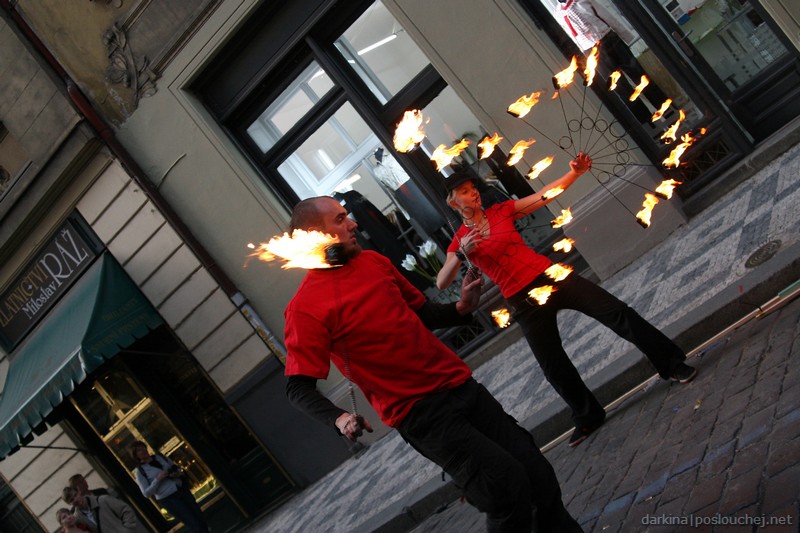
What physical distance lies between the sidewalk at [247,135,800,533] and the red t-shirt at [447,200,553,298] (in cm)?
110

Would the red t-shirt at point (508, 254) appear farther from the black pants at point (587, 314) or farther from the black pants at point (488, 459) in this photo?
the black pants at point (488, 459)

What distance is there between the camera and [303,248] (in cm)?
391

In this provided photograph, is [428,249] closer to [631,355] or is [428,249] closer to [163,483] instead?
[163,483]

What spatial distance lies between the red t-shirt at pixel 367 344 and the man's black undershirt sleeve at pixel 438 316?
12.6 inches

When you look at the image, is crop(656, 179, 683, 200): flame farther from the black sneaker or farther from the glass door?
the glass door

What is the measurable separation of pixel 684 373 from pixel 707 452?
131 centimetres

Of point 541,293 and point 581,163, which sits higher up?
point 581,163

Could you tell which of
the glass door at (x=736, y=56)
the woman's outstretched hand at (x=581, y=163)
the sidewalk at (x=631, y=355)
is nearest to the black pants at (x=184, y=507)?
the sidewalk at (x=631, y=355)

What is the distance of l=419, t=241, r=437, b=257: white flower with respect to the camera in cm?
1135

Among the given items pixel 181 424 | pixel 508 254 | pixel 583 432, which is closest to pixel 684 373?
pixel 583 432

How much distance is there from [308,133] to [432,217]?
81.3 inches

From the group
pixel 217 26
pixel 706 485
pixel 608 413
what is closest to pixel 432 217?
pixel 217 26

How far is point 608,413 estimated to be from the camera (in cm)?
598

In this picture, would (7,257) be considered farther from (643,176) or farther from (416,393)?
(416,393)
